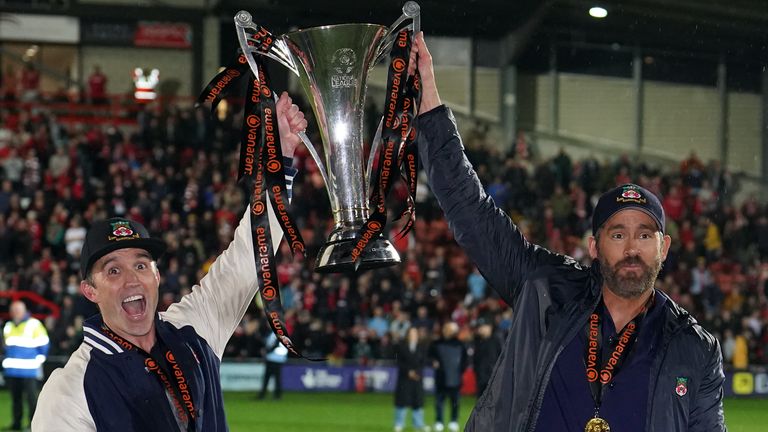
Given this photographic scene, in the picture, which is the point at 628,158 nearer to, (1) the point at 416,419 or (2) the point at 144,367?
(1) the point at 416,419

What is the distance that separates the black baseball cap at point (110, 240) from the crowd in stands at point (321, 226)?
14.2 m

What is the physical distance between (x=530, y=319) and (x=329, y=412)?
13.9 metres

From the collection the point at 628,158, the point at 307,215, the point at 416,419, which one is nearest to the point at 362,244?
the point at 416,419

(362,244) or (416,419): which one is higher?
(362,244)

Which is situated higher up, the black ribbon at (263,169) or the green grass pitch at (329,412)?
the black ribbon at (263,169)

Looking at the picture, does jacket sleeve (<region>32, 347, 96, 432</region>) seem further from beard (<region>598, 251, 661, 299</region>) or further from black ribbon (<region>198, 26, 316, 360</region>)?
beard (<region>598, 251, 661, 299</region>)

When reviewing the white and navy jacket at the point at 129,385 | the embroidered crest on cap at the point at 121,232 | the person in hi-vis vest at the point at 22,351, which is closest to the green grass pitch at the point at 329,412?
the person in hi-vis vest at the point at 22,351

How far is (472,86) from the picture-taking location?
1236 inches

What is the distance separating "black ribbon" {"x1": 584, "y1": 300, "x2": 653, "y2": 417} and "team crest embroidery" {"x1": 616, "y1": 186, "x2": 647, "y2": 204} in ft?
1.25

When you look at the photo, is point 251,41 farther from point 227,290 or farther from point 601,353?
point 601,353

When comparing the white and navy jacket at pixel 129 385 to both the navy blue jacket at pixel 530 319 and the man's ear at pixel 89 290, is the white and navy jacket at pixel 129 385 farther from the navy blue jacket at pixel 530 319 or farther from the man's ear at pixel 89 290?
the navy blue jacket at pixel 530 319

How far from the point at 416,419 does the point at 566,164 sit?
473 inches

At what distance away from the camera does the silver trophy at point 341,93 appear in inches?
174

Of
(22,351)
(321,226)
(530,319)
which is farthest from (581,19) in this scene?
(530,319)
